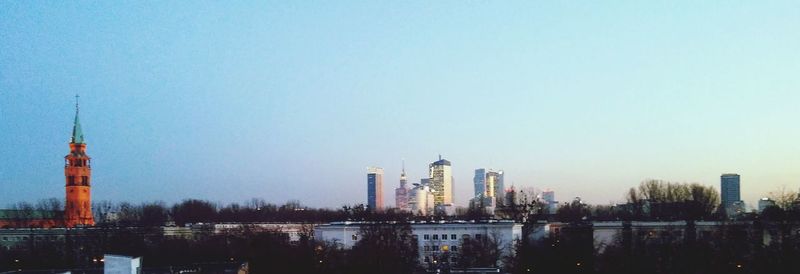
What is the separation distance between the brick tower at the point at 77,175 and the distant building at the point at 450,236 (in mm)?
31573

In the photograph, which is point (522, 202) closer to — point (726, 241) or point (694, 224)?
point (694, 224)

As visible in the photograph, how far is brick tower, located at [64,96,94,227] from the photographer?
234ft

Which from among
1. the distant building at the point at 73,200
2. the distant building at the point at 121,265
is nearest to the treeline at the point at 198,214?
the distant building at the point at 73,200

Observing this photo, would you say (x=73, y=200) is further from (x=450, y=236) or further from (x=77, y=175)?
(x=450, y=236)

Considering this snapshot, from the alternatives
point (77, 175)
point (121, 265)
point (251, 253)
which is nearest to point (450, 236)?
point (251, 253)

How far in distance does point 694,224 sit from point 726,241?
9.91 m

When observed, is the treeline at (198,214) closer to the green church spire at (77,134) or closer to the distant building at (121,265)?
the green church spire at (77,134)

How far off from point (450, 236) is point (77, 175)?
133ft

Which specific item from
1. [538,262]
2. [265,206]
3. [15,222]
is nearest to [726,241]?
[538,262]

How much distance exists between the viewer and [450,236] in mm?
51406

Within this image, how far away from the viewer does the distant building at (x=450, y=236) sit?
4903cm

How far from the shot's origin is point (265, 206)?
393ft

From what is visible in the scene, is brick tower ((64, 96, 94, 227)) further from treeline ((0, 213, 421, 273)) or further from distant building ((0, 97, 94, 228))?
treeline ((0, 213, 421, 273))

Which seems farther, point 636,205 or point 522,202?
point 636,205
